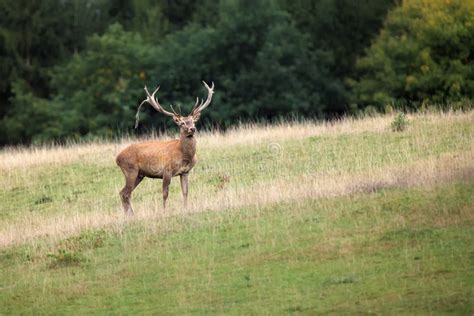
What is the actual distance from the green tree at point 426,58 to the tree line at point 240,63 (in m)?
0.06

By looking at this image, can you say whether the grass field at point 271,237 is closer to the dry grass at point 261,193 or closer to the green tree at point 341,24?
the dry grass at point 261,193

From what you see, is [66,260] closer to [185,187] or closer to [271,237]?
[271,237]

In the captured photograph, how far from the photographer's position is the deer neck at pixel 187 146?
1914 cm

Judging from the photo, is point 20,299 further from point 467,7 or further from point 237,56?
point 237,56

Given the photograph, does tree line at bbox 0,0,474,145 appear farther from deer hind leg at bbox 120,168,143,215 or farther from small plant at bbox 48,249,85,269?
small plant at bbox 48,249,85,269

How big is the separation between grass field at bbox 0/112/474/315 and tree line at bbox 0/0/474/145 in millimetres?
23196

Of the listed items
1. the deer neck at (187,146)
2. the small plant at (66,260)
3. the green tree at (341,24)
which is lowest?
the small plant at (66,260)

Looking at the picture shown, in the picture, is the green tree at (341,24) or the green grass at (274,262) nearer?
the green grass at (274,262)

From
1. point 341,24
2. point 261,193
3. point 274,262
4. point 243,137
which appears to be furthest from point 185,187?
point 341,24

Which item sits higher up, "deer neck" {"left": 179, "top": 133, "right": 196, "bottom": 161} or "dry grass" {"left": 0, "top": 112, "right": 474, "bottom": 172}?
"deer neck" {"left": 179, "top": 133, "right": 196, "bottom": 161}

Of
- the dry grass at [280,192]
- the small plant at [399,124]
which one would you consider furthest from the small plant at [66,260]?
the small plant at [399,124]

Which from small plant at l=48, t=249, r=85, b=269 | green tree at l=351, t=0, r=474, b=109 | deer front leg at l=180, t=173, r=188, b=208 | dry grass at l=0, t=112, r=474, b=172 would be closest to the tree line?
green tree at l=351, t=0, r=474, b=109

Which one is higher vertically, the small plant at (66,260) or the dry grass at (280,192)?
the dry grass at (280,192)

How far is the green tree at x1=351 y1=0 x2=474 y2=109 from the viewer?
46.0 meters
